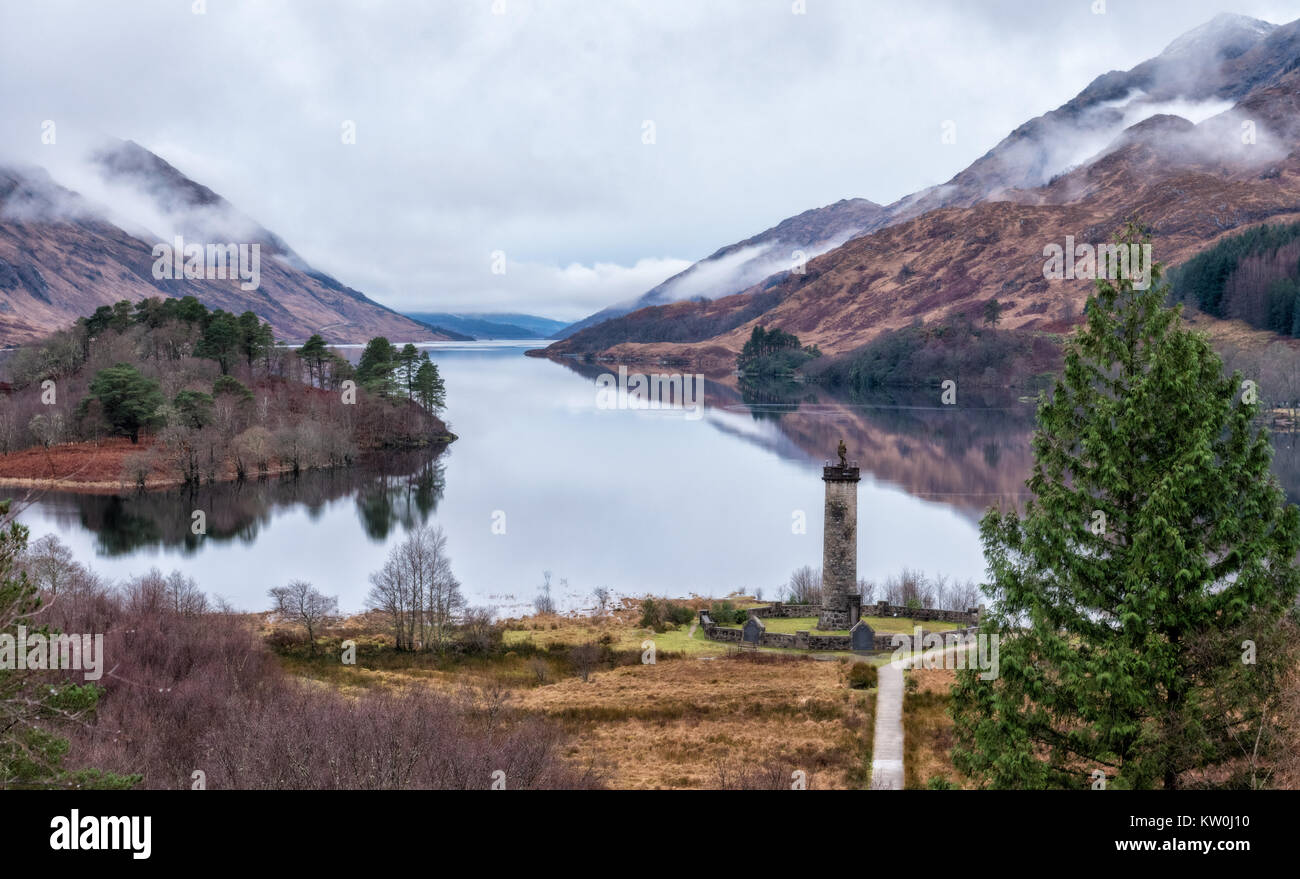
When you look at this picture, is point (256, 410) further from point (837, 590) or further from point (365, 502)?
point (837, 590)

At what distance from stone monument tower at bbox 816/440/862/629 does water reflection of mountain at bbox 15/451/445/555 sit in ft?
116

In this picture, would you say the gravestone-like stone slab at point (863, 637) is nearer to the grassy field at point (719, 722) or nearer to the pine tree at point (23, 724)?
the grassy field at point (719, 722)

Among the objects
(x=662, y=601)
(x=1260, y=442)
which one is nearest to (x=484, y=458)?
(x=662, y=601)

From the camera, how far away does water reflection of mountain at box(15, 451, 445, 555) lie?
65.0 metres

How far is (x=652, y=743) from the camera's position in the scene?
26.6 m

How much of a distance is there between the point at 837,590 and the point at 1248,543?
83.0ft

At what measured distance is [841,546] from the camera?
38469mm

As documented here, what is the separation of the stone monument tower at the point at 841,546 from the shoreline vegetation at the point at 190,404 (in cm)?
6127

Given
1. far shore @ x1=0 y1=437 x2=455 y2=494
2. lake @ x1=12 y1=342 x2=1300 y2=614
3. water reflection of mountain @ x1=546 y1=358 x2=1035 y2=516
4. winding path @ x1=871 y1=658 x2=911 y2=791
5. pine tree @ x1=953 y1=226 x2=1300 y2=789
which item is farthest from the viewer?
water reflection of mountain @ x1=546 y1=358 x2=1035 y2=516

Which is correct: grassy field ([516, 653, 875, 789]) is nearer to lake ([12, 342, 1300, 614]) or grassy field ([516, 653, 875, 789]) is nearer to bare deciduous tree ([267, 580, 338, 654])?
bare deciduous tree ([267, 580, 338, 654])

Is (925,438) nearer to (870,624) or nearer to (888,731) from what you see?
(870,624)

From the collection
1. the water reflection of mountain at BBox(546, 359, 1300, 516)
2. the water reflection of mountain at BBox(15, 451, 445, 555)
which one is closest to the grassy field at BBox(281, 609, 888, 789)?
the water reflection of mountain at BBox(15, 451, 445, 555)

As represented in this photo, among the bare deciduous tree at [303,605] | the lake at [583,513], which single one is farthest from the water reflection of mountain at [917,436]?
the bare deciduous tree at [303,605]
